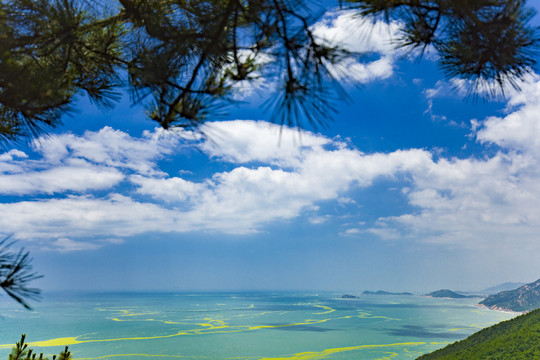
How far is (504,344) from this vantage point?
97.3ft

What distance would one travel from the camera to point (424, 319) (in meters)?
76.1

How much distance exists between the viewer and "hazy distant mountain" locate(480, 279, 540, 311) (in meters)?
77.6

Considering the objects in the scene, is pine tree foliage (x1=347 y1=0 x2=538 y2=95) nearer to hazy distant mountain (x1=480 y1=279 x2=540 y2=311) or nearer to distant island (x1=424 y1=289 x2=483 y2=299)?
hazy distant mountain (x1=480 y1=279 x2=540 y2=311)

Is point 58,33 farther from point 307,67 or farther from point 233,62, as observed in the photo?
point 307,67

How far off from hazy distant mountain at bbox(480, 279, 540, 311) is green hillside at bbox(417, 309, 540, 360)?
53.0 m

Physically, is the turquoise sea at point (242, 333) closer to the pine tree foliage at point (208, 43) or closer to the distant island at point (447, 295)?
the pine tree foliage at point (208, 43)

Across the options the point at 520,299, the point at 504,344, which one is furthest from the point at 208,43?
the point at 520,299

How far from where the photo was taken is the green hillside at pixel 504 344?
1066 inches

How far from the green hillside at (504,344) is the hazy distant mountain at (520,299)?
174 feet

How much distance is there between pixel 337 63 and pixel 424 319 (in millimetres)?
84962

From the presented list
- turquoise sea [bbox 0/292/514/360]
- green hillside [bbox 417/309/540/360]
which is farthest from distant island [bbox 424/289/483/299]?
green hillside [bbox 417/309/540/360]

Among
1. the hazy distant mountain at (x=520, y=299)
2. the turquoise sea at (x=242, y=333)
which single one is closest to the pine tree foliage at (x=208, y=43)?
the turquoise sea at (x=242, y=333)

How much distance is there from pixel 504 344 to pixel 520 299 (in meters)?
63.4

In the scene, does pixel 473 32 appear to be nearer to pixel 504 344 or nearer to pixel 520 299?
pixel 504 344
